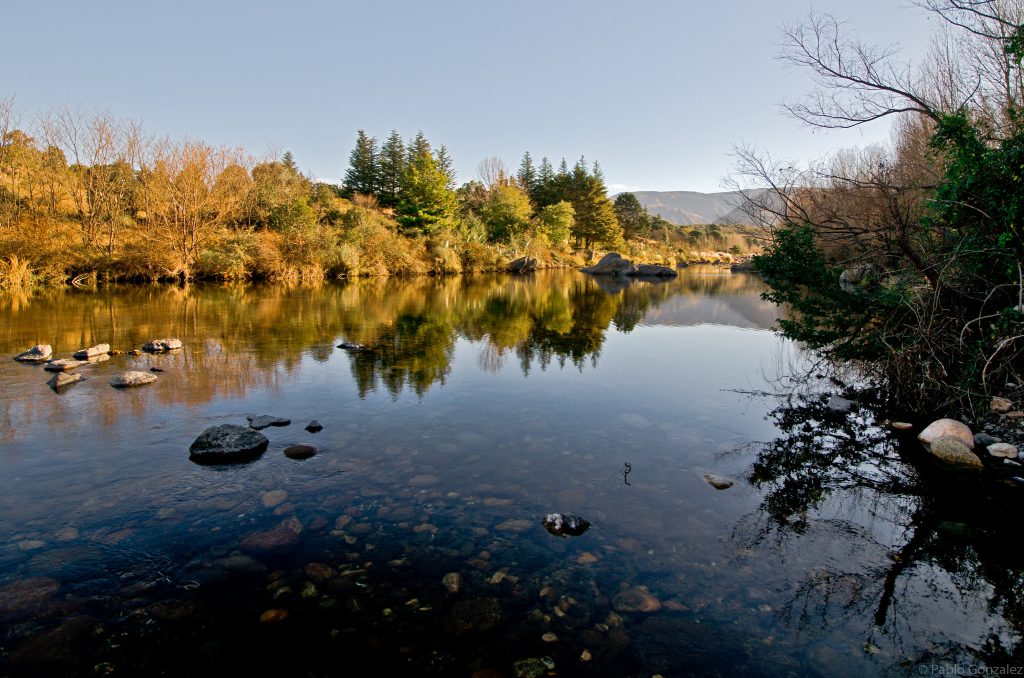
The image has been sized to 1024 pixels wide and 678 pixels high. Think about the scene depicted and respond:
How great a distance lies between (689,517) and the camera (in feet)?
17.3

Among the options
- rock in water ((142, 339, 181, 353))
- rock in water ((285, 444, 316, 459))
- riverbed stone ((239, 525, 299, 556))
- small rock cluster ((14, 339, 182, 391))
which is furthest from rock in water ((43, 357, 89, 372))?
riverbed stone ((239, 525, 299, 556))

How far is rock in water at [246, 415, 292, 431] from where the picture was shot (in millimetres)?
7512

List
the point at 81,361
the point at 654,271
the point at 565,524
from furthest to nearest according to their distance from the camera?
the point at 654,271 → the point at 81,361 → the point at 565,524

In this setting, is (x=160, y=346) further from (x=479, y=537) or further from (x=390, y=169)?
(x=390, y=169)

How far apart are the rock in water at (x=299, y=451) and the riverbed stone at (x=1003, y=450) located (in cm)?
885

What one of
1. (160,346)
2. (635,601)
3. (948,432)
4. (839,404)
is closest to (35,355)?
(160,346)

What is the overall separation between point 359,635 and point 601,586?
1847 millimetres

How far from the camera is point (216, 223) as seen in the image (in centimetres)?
3416

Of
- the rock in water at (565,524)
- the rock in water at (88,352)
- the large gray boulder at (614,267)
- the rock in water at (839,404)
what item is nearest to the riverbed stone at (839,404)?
the rock in water at (839,404)

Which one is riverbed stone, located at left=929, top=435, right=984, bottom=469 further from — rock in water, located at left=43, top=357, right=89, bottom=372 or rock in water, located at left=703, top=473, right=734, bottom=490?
rock in water, located at left=43, top=357, right=89, bottom=372

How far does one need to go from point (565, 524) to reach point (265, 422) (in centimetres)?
492

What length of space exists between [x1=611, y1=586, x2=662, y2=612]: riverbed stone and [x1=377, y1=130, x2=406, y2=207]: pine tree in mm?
63294

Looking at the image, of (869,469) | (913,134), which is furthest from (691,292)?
(869,469)

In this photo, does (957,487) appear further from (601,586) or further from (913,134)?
(913,134)
